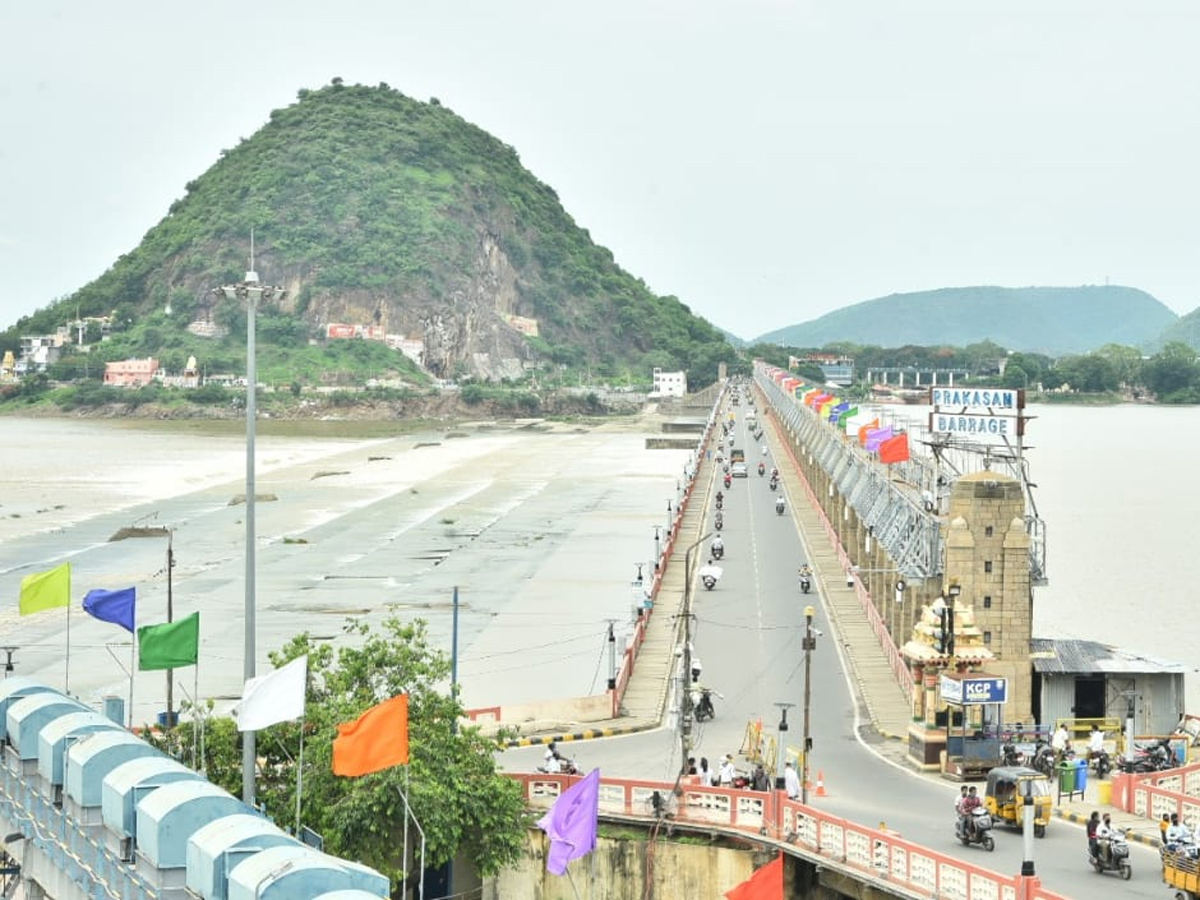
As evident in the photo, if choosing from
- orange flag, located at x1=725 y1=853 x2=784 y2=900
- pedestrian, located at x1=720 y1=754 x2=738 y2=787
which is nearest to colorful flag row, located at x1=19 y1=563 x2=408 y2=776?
orange flag, located at x1=725 y1=853 x2=784 y2=900

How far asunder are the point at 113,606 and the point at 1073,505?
4116 inches

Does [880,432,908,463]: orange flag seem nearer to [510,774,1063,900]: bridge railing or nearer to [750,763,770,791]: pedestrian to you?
[750,763,770,791]: pedestrian

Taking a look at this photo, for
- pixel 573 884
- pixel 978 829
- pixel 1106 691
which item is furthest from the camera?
pixel 1106 691

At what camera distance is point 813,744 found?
35062 mm

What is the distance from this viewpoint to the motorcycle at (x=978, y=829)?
25.6 m

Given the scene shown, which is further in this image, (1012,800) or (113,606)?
(113,606)

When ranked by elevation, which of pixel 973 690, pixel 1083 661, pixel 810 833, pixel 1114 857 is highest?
pixel 973 690

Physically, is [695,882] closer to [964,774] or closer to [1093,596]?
[964,774]

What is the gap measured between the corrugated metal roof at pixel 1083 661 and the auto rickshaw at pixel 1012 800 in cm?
1057

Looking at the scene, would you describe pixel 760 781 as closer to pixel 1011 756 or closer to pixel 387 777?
pixel 1011 756

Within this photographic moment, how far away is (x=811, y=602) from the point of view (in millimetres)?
58406

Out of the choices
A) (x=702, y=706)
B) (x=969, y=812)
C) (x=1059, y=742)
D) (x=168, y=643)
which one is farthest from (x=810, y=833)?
(x=702, y=706)

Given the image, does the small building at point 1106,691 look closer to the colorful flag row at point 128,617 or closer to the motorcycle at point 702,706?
the motorcycle at point 702,706

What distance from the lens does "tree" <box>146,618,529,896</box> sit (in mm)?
24812
